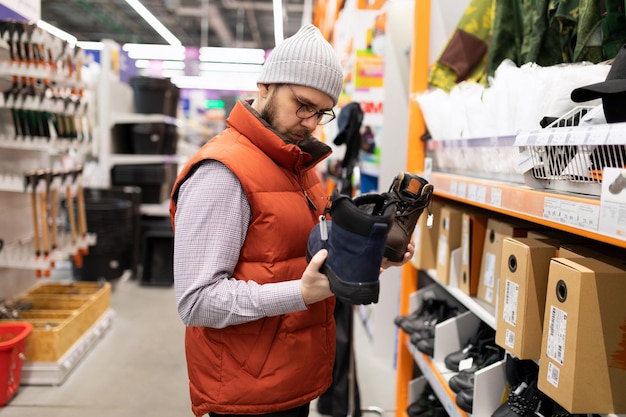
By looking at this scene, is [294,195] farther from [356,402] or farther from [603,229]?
[356,402]

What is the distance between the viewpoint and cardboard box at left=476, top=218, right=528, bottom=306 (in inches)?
75.2

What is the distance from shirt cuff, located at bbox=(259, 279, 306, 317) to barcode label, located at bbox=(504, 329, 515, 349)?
23.3 inches

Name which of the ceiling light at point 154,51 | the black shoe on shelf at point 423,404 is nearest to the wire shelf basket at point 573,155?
the black shoe on shelf at point 423,404

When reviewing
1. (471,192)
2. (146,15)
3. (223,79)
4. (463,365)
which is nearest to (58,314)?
(463,365)

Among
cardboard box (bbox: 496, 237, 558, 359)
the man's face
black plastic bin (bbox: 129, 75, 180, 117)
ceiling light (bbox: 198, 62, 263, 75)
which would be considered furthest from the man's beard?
ceiling light (bbox: 198, 62, 263, 75)

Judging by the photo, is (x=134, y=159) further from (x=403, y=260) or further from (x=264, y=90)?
(x=403, y=260)

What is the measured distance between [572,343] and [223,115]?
58.6ft

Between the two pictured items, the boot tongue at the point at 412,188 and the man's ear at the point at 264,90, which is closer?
the man's ear at the point at 264,90

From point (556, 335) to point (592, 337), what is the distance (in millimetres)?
95

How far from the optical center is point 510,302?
1539 mm

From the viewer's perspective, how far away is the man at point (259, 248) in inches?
53.1

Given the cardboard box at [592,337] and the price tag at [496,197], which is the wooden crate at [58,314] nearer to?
the price tag at [496,197]

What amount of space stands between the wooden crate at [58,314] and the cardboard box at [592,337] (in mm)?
3066

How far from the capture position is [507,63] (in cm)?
183
